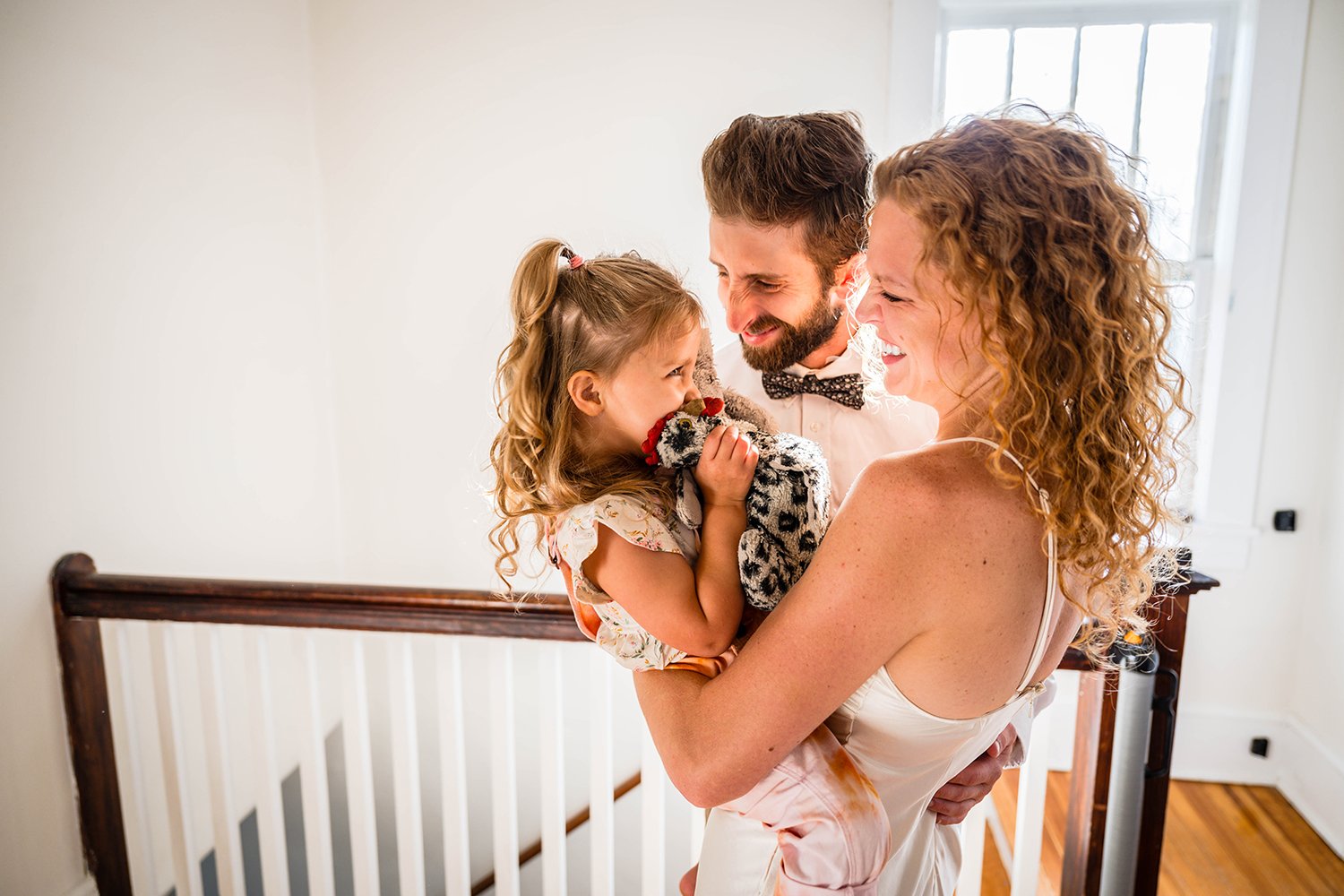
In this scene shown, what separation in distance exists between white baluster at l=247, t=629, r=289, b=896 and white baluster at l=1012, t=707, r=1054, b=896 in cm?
167

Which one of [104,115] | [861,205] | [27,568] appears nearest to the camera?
[861,205]

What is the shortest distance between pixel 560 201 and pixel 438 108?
589 mm

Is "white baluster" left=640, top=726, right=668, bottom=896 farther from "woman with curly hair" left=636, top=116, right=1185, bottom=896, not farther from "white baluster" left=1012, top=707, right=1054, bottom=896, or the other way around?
"woman with curly hair" left=636, top=116, right=1185, bottom=896

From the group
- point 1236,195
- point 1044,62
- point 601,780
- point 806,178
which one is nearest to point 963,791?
point 601,780

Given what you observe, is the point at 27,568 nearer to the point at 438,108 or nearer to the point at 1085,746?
the point at 438,108

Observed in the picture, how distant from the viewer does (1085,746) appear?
65.5 inches

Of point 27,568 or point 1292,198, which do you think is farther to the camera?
point 1292,198

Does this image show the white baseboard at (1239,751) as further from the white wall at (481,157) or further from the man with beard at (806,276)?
the white wall at (481,157)

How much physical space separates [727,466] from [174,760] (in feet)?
5.65

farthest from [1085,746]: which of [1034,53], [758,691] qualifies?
[1034,53]

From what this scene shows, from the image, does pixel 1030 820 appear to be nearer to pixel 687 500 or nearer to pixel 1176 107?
pixel 687 500

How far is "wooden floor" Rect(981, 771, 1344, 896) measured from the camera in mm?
2627

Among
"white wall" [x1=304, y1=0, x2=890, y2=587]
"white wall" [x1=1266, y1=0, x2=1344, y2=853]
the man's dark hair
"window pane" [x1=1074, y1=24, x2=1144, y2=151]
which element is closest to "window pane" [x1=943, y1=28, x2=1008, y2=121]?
"window pane" [x1=1074, y1=24, x2=1144, y2=151]

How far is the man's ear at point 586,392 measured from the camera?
3.79 ft
